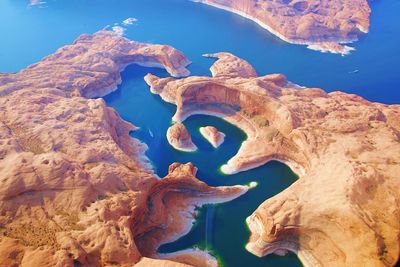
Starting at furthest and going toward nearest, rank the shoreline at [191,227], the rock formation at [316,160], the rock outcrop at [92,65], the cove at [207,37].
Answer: the cove at [207,37], the rock outcrop at [92,65], the shoreline at [191,227], the rock formation at [316,160]

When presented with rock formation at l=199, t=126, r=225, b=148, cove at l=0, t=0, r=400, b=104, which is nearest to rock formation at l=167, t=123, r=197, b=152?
rock formation at l=199, t=126, r=225, b=148

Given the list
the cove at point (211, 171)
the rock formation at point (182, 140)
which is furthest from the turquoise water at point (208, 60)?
the rock formation at point (182, 140)

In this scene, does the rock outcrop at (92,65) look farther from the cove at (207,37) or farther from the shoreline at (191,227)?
the shoreline at (191,227)

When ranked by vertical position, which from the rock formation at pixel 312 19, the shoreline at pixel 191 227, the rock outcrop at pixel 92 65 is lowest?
the shoreline at pixel 191 227

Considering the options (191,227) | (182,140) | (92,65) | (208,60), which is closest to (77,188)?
(191,227)

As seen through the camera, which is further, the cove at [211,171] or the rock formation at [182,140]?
the rock formation at [182,140]

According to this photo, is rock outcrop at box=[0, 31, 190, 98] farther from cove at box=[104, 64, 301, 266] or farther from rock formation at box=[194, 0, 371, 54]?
rock formation at box=[194, 0, 371, 54]

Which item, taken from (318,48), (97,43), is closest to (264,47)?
(318,48)
